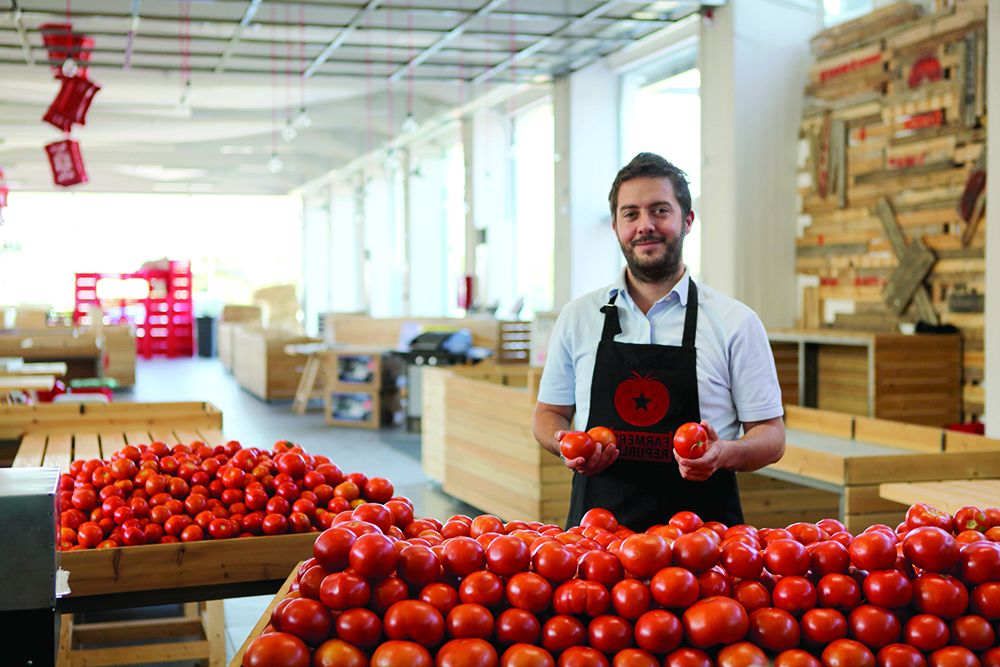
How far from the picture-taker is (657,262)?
2.22 metres

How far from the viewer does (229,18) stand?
9086mm

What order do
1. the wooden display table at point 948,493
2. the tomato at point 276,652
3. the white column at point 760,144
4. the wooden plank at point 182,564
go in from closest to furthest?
the tomato at point 276,652, the wooden plank at point 182,564, the wooden display table at point 948,493, the white column at point 760,144

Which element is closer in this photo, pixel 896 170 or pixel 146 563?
pixel 146 563

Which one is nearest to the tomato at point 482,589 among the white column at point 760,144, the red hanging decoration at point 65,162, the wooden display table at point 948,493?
the wooden display table at point 948,493

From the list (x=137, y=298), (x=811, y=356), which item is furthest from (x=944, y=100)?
(x=137, y=298)

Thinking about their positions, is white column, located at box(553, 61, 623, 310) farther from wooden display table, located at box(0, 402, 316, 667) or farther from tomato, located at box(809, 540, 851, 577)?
tomato, located at box(809, 540, 851, 577)

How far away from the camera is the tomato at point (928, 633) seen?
1.43 metres

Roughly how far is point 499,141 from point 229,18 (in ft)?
18.2

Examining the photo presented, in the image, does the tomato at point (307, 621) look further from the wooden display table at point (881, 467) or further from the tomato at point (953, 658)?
the wooden display table at point (881, 467)

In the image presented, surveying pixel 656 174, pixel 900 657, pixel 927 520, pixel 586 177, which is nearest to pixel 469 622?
pixel 900 657

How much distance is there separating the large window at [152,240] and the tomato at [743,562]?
23.5 metres

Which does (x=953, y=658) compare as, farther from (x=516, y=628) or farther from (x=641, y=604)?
(x=516, y=628)

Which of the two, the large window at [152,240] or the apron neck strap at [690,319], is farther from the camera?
the large window at [152,240]

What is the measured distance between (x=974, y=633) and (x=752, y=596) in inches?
12.8
